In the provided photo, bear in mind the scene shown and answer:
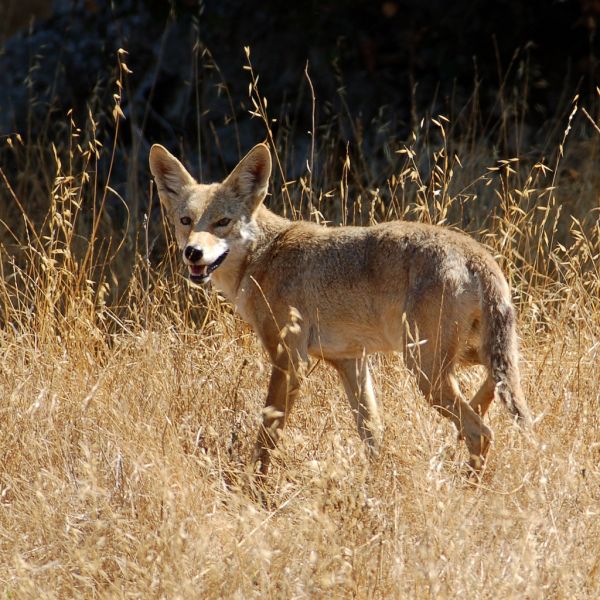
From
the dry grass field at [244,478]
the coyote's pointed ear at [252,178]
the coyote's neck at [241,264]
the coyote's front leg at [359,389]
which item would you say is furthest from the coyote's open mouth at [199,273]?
the coyote's front leg at [359,389]

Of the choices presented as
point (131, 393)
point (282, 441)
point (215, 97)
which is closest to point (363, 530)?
point (282, 441)

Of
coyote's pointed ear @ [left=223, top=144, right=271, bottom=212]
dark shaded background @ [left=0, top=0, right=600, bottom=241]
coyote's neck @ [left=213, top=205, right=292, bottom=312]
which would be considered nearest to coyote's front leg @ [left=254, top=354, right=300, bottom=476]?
coyote's neck @ [left=213, top=205, right=292, bottom=312]

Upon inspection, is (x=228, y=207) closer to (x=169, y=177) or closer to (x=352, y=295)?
(x=169, y=177)

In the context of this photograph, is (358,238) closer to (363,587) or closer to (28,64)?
(363,587)

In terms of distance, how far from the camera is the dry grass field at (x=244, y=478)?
3941 mm

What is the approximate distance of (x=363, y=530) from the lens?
413cm

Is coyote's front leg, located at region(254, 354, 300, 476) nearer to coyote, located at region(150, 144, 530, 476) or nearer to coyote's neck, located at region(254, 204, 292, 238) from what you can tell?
coyote, located at region(150, 144, 530, 476)

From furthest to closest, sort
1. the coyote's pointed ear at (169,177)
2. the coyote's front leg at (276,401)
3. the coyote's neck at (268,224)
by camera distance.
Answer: the coyote's pointed ear at (169,177) → the coyote's neck at (268,224) → the coyote's front leg at (276,401)

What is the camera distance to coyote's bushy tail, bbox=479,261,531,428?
4.90 metres

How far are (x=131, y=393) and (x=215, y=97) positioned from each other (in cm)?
506

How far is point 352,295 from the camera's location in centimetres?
551

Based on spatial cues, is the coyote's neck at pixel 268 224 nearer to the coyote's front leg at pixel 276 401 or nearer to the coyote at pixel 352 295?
the coyote at pixel 352 295

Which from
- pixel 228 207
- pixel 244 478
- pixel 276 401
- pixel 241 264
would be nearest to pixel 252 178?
pixel 228 207

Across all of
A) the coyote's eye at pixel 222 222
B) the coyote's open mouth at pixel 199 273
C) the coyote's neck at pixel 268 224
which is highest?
the coyote's eye at pixel 222 222
